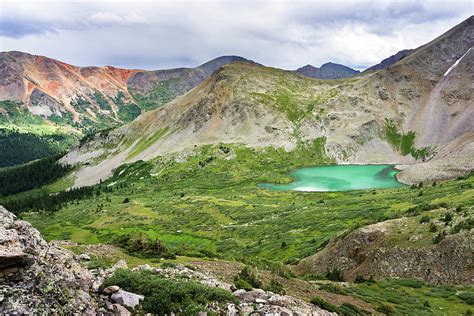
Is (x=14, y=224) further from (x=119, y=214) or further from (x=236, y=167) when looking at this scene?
(x=236, y=167)

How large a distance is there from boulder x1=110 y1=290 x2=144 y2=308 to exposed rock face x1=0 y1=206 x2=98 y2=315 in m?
0.91

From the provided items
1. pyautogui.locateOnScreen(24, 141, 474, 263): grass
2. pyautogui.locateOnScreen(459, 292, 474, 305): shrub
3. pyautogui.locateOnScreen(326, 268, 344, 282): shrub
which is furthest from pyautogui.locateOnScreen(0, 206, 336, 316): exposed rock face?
pyautogui.locateOnScreen(326, 268, 344, 282): shrub

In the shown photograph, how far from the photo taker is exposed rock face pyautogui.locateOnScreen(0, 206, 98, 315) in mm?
13914

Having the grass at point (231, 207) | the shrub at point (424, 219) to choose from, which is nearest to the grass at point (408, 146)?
the grass at point (231, 207)

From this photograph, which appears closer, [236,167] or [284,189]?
[284,189]

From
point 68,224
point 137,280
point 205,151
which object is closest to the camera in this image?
point 137,280

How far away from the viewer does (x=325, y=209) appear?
8512 cm

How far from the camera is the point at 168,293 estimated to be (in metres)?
17.9

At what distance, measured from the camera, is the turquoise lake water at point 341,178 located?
136 meters

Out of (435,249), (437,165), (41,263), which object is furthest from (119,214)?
(437,165)

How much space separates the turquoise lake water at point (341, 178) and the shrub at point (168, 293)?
386 ft

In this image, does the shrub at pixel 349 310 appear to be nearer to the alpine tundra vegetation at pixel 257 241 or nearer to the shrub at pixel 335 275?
the alpine tundra vegetation at pixel 257 241

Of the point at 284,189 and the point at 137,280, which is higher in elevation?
the point at 137,280

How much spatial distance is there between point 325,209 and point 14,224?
75.3 metres
